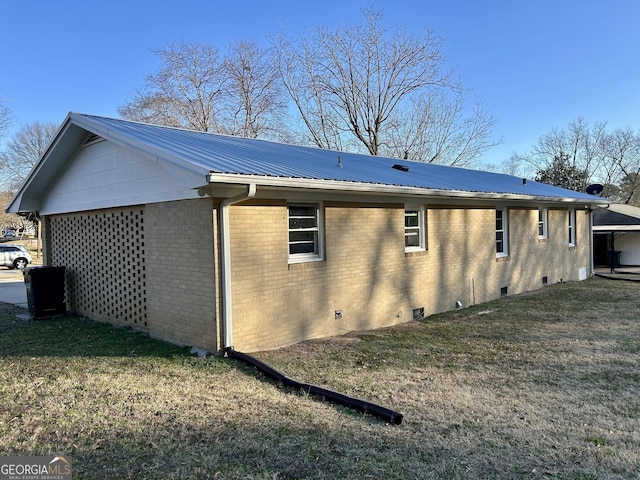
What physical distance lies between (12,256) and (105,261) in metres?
23.4

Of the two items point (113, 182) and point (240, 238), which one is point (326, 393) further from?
point (113, 182)

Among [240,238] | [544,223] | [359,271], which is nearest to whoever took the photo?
[240,238]

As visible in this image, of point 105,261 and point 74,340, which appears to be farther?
point 105,261

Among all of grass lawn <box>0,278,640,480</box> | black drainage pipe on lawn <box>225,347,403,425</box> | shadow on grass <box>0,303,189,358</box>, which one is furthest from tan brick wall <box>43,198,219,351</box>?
black drainage pipe on lawn <box>225,347,403,425</box>

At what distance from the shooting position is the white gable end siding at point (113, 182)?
7637mm

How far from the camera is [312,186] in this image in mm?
7234

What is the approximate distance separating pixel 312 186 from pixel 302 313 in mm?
2218

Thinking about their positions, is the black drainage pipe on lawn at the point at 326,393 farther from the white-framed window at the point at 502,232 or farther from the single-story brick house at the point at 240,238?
the white-framed window at the point at 502,232

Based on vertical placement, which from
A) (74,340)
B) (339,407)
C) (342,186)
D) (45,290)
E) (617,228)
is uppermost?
(342,186)

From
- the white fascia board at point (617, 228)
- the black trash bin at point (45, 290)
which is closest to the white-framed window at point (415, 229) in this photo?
the black trash bin at point (45, 290)

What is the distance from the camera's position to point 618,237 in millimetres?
24406

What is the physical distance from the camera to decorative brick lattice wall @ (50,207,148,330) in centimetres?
891

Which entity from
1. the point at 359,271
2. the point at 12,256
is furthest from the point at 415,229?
the point at 12,256

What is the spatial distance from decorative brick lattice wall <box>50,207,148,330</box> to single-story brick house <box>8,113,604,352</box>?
0.14 ft
